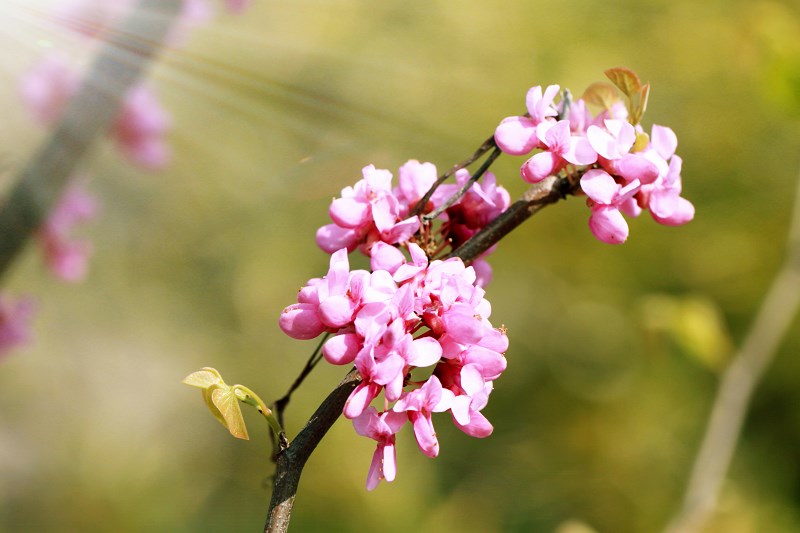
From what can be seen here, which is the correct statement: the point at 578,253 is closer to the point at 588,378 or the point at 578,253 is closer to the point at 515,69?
the point at 588,378

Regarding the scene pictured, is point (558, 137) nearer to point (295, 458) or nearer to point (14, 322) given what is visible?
point (295, 458)

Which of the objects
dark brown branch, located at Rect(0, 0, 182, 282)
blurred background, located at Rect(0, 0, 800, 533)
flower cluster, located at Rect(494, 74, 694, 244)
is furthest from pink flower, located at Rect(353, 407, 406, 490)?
blurred background, located at Rect(0, 0, 800, 533)

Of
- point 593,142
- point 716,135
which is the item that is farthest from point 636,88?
point 716,135

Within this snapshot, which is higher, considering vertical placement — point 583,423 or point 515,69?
point 515,69

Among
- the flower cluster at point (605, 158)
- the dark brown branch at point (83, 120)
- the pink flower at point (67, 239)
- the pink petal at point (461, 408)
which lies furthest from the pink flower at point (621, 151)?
the pink flower at point (67, 239)

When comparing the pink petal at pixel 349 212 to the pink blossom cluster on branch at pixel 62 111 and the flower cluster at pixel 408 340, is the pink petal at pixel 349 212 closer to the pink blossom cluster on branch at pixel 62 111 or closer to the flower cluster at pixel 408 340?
the flower cluster at pixel 408 340

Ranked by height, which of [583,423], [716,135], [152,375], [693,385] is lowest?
[152,375]

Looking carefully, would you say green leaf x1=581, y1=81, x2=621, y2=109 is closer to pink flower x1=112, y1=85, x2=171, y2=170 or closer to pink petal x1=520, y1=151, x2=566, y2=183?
pink petal x1=520, y1=151, x2=566, y2=183
